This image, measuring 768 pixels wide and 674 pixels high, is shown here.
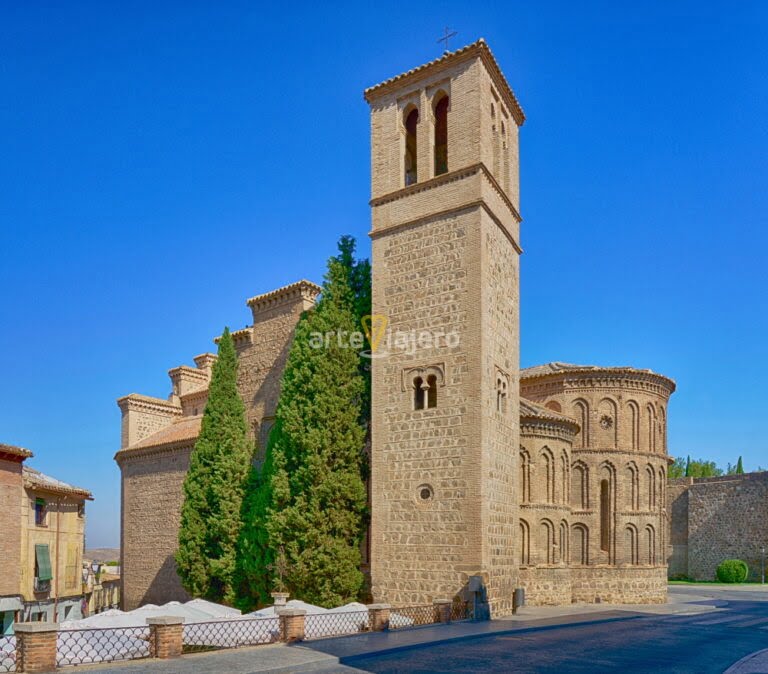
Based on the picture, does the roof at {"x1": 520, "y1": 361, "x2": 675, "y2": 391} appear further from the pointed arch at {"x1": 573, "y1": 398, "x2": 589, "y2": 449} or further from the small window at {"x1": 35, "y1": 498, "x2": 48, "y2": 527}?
the small window at {"x1": 35, "y1": 498, "x2": 48, "y2": 527}

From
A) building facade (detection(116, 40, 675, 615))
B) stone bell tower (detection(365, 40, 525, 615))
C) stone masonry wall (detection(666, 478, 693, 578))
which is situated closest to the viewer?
stone bell tower (detection(365, 40, 525, 615))

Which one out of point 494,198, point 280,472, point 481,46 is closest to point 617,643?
point 280,472

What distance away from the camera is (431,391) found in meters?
18.8

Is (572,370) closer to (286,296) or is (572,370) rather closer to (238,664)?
(286,296)

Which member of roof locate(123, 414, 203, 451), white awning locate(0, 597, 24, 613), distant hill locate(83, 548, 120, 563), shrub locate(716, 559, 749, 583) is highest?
roof locate(123, 414, 203, 451)

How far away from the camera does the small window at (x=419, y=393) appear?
Result: 61.5 ft

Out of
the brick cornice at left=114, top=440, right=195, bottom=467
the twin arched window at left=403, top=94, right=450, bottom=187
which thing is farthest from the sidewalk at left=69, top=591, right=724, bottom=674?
the brick cornice at left=114, top=440, right=195, bottom=467

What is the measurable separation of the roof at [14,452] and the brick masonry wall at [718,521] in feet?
108

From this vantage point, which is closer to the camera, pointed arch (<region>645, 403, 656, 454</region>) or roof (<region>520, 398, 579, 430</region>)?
roof (<region>520, 398, 579, 430</region>)

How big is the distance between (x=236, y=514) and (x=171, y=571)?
595cm

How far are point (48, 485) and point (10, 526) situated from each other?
3.04 m

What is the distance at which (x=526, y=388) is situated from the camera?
28.7 meters

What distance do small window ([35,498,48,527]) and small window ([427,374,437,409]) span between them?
17019 mm

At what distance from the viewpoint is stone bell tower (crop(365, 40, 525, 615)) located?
57.9 feet
